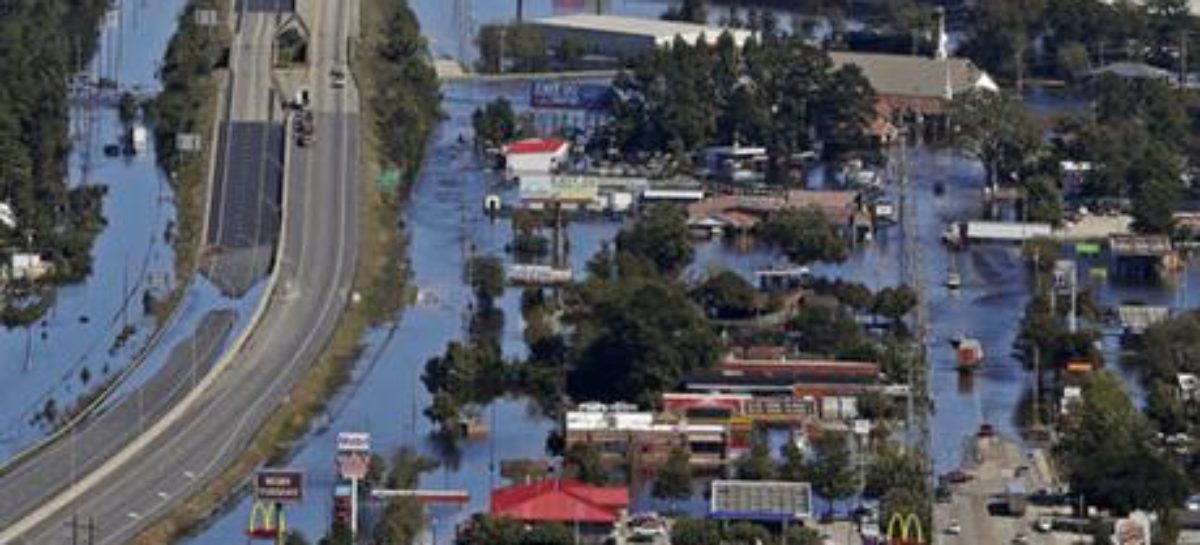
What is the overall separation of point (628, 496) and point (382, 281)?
6.28 m

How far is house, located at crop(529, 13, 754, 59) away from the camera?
39188 millimetres

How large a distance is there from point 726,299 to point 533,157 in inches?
224

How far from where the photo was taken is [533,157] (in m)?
33.9

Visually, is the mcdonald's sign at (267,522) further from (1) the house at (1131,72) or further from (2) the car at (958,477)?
(1) the house at (1131,72)

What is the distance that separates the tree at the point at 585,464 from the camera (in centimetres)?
2397

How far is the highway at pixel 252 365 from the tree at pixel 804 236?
2.76 metres

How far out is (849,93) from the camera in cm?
3584

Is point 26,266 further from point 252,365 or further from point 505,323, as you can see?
point 252,365

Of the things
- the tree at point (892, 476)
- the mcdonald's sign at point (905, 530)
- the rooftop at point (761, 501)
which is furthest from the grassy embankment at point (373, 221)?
the mcdonald's sign at point (905, 530)

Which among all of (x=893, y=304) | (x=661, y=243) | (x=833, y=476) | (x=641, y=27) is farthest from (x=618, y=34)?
(x=833, y=476)

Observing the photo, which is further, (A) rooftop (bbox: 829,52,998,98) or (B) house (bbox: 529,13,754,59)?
(B) house (bbox: 529,13,754,59)

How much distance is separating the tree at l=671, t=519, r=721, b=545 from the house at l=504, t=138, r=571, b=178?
11234mm

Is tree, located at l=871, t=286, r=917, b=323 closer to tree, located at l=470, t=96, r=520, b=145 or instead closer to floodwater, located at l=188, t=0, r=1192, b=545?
floodwater, located at l=188, t=0, r=1192, b=545

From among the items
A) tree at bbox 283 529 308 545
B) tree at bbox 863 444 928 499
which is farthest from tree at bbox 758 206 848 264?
tree at bbox 283 529 308 545
